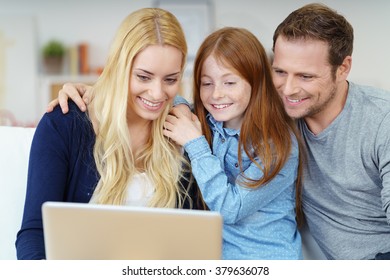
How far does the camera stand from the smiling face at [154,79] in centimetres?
148

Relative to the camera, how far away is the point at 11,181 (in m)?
1.66

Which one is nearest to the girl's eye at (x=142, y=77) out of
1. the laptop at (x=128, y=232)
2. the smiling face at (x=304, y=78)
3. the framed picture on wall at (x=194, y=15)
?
the smiling face at (x=304, y=78)

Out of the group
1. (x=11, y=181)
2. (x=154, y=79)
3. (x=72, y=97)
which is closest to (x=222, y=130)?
(x=154, y=79)

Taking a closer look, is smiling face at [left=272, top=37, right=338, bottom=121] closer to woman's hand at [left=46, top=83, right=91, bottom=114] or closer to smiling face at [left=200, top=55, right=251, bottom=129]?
smiling face at [left=200, top=55, right=251, bottom=129]

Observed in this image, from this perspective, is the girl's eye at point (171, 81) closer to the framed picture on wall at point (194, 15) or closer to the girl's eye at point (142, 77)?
the girl's eye at point (142, 77)

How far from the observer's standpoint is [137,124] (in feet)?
5.41

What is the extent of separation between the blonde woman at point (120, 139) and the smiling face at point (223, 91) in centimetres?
9

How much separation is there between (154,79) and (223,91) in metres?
0.21

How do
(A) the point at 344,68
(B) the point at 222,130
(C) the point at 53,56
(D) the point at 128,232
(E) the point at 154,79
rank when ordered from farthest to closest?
(C) the point at 53,56 → (A) the point at 344,68 → (B) the point at 222,130 → (E) the point at 154,79 → (D) the point at 128,232

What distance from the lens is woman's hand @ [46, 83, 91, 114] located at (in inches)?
60.6

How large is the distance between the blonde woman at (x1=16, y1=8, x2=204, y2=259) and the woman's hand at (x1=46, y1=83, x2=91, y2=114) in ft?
0.06

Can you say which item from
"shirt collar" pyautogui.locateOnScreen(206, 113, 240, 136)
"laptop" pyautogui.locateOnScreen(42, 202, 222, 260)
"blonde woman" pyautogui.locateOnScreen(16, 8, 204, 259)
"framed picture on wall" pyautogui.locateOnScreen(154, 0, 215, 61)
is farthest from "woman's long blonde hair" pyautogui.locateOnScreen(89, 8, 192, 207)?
"framed picture on wall" pyautogui.locateOnScreen(154, 0, 215, 61)

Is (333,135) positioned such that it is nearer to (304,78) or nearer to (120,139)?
(304,78)

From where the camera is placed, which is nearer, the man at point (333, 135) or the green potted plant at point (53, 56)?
the man at point (333, 135)
